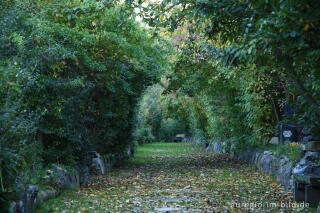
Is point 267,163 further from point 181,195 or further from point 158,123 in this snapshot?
point 158,123

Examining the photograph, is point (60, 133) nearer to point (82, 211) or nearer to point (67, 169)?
point (67, 169)

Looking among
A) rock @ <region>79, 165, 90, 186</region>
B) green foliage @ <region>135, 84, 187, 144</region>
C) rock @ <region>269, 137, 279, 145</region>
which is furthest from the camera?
green foliage @ <region>135, 84, 187, 144</region>

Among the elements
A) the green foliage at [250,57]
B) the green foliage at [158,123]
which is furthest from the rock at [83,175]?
the green foliage at [158,123]

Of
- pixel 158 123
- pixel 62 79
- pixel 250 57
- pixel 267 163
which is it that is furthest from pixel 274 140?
pixel 158 123

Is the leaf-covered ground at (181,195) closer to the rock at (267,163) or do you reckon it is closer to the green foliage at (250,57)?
the rock at (267,163)

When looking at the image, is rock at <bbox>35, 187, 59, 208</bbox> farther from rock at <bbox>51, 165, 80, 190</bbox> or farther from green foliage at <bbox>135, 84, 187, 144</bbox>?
green foliage at <bbox>135, 84, 187, 144</bbox>

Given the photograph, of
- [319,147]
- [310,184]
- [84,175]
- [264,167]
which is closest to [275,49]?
[310,184]

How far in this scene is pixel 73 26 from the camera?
1310 cm

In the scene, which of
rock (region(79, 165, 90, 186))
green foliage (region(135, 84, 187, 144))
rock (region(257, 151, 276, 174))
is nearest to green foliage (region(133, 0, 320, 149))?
rock (region(257, 151, 276, 174))

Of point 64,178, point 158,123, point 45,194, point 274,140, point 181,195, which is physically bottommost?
point 181,195

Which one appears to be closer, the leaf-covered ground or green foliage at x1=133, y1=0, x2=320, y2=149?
green foliage at x1=133, y1=0, x2=320, y2=149

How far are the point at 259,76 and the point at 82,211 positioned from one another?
21.9 feet

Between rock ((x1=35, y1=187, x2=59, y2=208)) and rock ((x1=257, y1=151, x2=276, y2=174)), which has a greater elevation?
rock ((x1=257, y1=151, x2=276, y2=174))

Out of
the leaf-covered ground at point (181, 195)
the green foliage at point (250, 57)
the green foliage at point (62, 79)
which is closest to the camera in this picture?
the green foliage at point (250, 57)
